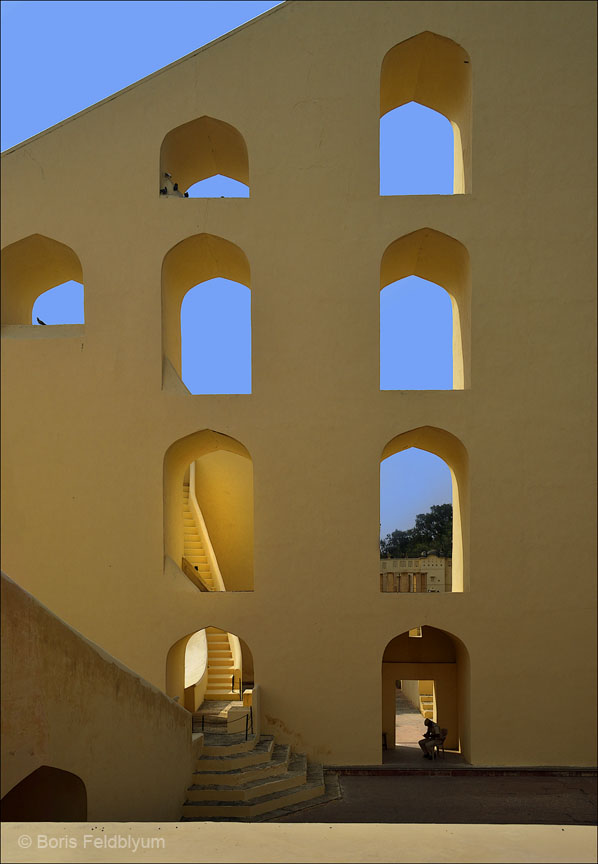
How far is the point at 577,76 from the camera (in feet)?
32.8

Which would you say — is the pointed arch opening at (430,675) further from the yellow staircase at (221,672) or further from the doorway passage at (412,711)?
the yellow staircase at (221,672)

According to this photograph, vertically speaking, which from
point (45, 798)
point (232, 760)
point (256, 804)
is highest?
point (45, 798)

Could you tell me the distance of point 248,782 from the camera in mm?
7992

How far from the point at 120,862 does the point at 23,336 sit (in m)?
9.35

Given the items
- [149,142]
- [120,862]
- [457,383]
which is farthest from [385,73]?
[120,862]

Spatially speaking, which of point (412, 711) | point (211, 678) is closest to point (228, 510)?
point (211, 678)

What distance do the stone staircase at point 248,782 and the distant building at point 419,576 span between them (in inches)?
521

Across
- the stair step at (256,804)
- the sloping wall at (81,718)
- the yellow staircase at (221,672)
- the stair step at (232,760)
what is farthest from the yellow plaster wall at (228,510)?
the sloping wall at (81,718)

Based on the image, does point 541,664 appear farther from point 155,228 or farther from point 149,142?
point 149,142

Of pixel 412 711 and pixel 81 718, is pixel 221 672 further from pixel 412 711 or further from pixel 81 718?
pixel 81 718

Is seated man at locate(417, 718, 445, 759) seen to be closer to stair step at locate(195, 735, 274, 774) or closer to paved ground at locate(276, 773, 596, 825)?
paved ground at locate(276, 773, 596, 825)

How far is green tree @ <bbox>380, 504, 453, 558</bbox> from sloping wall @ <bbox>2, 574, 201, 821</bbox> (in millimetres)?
27359

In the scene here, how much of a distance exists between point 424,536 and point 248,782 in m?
30.1

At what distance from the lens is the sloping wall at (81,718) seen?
13.3 ft
